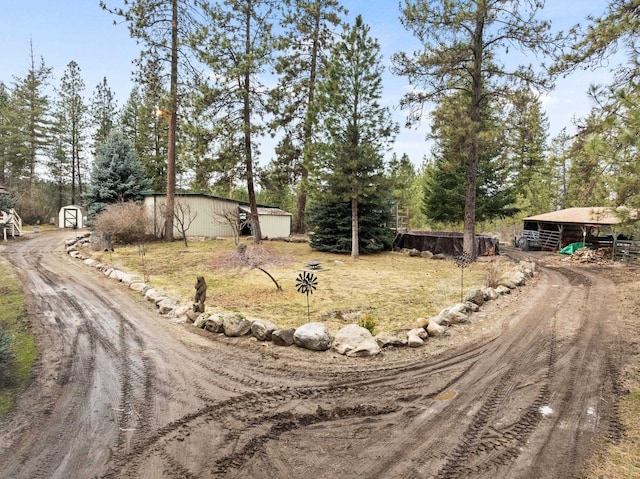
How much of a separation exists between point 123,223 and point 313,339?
15.2 metres

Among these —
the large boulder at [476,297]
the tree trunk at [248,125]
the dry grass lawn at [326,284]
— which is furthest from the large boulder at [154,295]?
the tree trunk at [248,125]

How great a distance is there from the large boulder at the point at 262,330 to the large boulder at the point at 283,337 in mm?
100

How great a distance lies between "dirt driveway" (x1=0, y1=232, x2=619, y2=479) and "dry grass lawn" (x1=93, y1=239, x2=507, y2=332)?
64.0 inches

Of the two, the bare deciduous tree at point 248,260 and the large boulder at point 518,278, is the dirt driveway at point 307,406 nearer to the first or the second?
the large boulder at point 518,278

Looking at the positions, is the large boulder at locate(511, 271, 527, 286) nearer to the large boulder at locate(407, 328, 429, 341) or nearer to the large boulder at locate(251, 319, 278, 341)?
the large boulder at locate(407, 328, 429, 341)

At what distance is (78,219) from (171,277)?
25282 millimetres

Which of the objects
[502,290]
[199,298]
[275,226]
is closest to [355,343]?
[199,298]

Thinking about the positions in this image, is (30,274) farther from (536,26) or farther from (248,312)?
(536,26)

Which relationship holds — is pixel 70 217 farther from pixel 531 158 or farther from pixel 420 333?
pixel 531 158

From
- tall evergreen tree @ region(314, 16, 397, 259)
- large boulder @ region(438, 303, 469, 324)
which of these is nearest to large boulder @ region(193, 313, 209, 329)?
large boulder @ region(438, 303, 469, 324)

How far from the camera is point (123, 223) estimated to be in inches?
683

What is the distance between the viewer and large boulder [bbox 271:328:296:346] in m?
5.87

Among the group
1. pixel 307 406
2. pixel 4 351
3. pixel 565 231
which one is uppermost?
pixel 565 231

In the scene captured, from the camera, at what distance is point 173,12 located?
57.9ft
